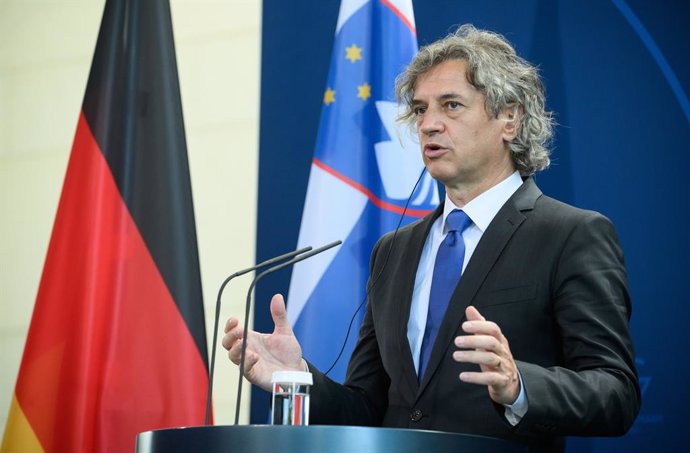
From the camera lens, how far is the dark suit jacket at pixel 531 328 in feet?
6.10

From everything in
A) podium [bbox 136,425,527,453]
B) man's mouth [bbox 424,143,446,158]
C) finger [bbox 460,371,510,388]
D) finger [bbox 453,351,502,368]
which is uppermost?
man's mouth [bbox 424,143,446,158]

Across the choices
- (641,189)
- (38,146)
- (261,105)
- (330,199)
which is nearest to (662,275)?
(641,189)

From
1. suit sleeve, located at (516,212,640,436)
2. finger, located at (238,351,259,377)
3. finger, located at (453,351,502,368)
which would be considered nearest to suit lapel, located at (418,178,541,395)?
suit sleeve, located at (516,212,640,436)

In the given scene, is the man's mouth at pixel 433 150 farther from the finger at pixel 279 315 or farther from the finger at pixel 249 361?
the finger at pixel 249 361

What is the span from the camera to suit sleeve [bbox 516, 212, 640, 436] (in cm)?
165

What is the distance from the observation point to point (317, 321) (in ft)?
10.4

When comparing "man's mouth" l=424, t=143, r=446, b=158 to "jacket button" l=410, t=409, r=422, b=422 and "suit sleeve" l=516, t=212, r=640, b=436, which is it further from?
"jacket button" l=410, t=409, r=422, b=422

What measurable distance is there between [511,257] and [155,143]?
1701 millimetres

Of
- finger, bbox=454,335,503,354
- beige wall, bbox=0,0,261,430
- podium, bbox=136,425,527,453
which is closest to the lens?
podium, bbox=136,425,527,453

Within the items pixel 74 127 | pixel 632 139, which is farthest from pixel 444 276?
pixel 74 127

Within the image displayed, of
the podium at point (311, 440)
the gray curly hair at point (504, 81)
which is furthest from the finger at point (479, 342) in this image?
the gray curly hair at point (504, 81)

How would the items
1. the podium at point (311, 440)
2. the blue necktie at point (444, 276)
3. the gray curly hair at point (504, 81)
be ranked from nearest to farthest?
the podium at point (311, 440) → the blue necktie at point (444, 276) → the gray curly hair at point (504, 81)

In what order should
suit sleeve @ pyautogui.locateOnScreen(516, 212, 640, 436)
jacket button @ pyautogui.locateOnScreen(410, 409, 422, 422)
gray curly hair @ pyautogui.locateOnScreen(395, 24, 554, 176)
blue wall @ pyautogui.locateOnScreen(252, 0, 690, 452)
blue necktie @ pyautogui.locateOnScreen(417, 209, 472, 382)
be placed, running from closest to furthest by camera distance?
suit sleeve @ pyautogui.locateOnScreen(516, 212, 640, 436) < jacket button @ pyautogui.locateOnScreen(410, 409, 422, 422) < blue necktie @ pyautogui.locateOnScreen(417, 209, 472, 382) < gray curly hair @ pyautogui.locateOnScreen(395, 24, 554, 176) < blue wall @ pyautogui.locateOnScreen(252, 0, 690, 452)

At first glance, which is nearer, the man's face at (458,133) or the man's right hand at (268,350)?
the man's right hand at (268,350)
